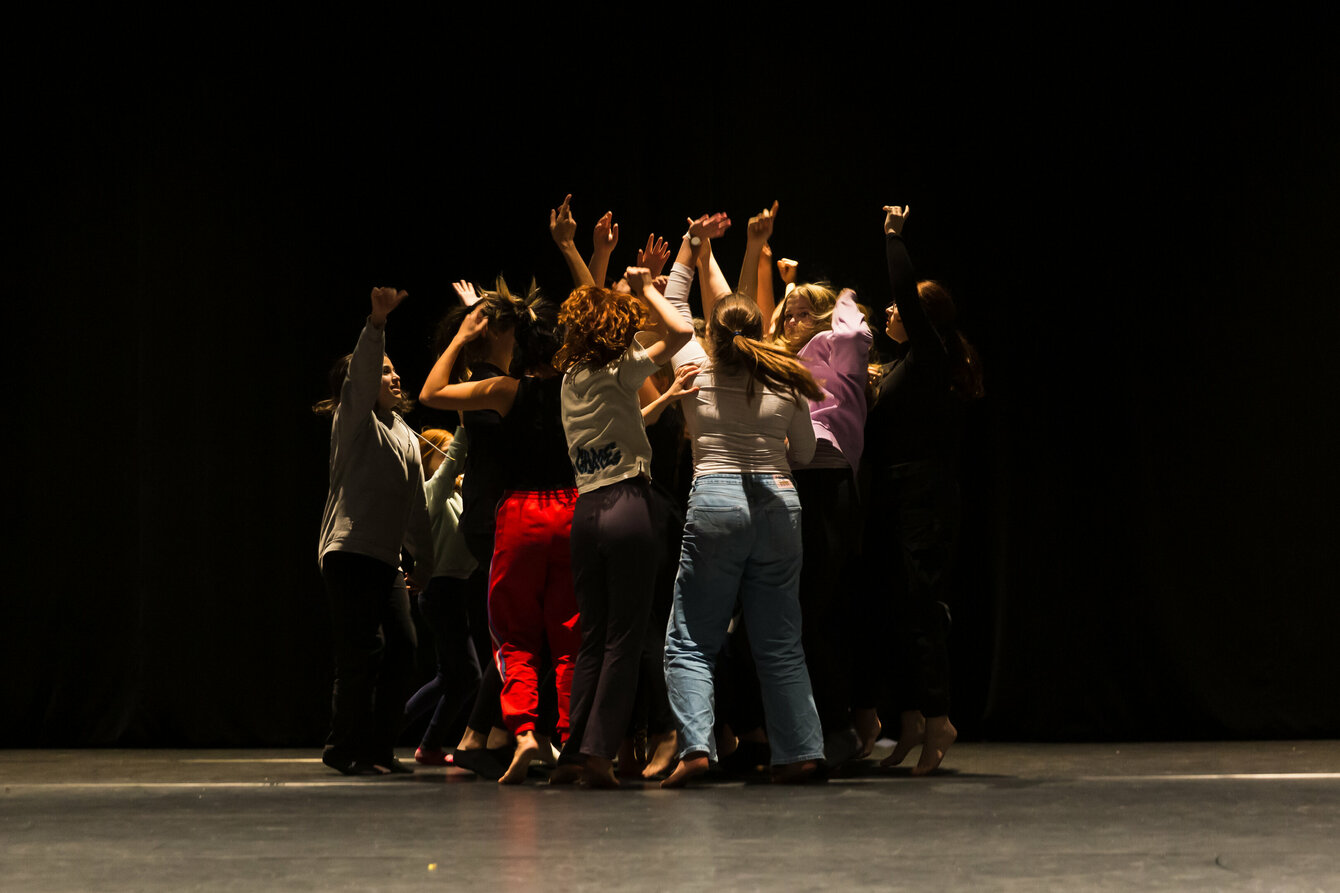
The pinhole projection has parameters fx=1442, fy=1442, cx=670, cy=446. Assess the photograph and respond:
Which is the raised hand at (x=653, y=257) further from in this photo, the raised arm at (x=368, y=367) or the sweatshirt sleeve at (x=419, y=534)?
the sweatshirt sleeve at (x=419, y=534)

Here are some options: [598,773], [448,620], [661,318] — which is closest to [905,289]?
[661,318]

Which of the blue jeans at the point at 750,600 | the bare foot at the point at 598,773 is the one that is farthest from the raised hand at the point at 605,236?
the bare foot at the point at 598,773

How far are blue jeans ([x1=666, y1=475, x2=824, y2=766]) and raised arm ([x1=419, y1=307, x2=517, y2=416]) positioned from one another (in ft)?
2.00

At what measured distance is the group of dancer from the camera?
143 inches

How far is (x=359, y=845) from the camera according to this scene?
9.07ft

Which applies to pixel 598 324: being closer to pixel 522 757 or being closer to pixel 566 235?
pixel 566 235

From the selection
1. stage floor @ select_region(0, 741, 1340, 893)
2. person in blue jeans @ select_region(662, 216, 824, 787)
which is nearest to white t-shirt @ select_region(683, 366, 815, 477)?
person in blue jeans @ select_region(662, 216, 824, 787)

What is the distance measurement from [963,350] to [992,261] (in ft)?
4.45

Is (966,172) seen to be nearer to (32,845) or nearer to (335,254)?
(335,254)

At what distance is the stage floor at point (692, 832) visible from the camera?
2.40 metres

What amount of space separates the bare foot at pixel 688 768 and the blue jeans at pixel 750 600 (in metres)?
0.04

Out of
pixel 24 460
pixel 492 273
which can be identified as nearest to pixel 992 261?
pixel 492 273

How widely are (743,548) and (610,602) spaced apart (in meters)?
0.36

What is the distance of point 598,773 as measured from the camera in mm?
3578
